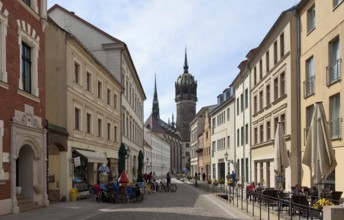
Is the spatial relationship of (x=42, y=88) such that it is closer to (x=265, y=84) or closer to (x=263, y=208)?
(x=263, y=208)

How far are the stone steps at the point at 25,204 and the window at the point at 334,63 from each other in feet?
45.8

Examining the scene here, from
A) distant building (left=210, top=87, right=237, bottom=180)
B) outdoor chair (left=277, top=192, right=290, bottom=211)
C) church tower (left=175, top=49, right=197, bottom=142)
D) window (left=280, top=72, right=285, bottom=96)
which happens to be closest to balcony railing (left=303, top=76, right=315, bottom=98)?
window (left=280, top=72, right=285, bottom=96)

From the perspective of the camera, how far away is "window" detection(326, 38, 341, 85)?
19403 mm

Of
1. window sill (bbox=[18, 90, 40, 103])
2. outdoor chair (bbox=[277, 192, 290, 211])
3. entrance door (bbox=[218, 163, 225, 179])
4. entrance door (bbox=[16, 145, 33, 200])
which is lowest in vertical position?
entrance door (bbox=[218, 163, 225, 179])

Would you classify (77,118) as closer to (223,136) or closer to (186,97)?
(223,136)

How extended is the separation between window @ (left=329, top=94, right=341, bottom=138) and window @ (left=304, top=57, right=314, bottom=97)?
2711 millimetres

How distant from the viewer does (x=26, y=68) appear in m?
18.6

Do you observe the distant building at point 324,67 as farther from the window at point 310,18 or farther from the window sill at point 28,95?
the window sill at point 28,95

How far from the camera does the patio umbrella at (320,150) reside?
13039mm

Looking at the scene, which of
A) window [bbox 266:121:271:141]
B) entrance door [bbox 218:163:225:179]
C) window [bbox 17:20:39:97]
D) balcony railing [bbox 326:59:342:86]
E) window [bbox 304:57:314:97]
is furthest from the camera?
entrance door [bbox 218:163:225:179]

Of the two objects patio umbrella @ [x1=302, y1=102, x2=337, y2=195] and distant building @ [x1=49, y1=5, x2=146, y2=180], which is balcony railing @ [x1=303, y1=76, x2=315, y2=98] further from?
distant building @ [x1=49, y1=5, x2=146, y2=180]

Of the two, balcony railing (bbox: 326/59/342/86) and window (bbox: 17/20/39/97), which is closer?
window (bbox: 17/20/39/97)

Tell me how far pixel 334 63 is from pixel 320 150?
8101mm

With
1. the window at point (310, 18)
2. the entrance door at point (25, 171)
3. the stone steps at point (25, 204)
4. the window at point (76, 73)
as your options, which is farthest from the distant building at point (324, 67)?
the entrance door at point (25, 171)
